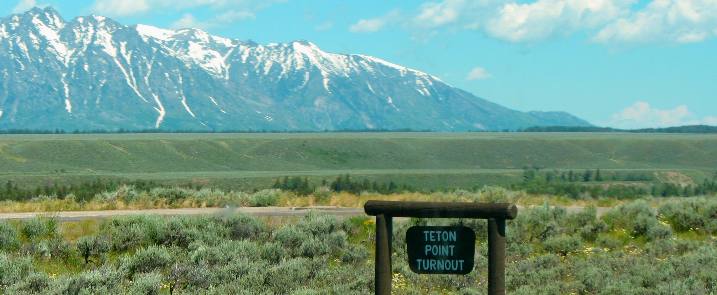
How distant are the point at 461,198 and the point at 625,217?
445 inches

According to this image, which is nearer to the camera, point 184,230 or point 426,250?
point 426,250

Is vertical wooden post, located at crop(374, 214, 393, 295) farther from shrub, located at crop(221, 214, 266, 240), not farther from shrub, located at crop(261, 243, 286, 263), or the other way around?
shrub, located at crop(221, 214, 266, 240)

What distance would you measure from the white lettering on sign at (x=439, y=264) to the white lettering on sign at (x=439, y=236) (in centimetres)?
25

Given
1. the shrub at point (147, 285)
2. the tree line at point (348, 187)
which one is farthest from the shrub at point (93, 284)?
the tree line at point (348, 187)

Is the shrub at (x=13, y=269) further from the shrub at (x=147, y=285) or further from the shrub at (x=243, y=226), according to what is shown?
the shrub at (x=243, y=226)

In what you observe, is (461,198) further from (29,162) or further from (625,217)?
(29,162)

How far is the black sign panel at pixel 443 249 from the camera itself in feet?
36.7

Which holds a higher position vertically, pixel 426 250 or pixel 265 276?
pixel 426 250

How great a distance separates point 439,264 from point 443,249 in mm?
188

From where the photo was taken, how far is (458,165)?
197m

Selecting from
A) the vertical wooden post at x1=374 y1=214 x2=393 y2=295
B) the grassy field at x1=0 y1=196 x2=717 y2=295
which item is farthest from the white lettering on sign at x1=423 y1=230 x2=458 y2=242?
the grassy field at x1=0 y1=196 x2=717 y2=295

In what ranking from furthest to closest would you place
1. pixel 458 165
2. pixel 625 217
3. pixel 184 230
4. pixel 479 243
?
pixel 458 165, pixel 625 217, pixel 479 243, pixel 184 230

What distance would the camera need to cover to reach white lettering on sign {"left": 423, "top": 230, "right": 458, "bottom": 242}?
1120 centimetres

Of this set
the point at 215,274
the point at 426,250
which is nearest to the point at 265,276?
the point at 215,274
